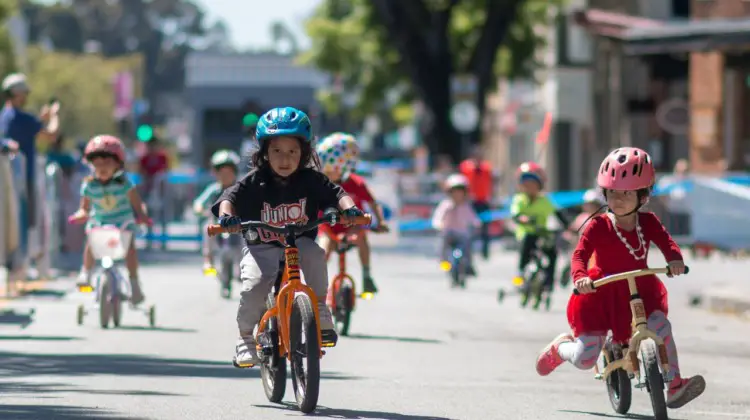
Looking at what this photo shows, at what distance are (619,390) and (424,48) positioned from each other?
32.8 m

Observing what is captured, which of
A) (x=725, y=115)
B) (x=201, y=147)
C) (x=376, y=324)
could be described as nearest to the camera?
(x=376, y=324)

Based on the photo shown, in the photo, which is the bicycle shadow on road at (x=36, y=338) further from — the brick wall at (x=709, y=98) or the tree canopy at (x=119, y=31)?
the tree canopy at (x=119, y=31)

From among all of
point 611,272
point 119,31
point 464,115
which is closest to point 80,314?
point 611,272

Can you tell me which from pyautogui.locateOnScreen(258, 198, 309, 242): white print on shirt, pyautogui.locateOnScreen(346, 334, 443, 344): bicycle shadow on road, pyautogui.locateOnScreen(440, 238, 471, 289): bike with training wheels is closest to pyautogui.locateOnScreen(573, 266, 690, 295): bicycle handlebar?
pyautogui.locateOnScreen(258, 198, 309, 242): white print on shirt

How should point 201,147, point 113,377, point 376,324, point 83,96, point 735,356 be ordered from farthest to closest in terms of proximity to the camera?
point 83,96 < point 201,147 < point 376,324 < point 735,356 < point 113,377

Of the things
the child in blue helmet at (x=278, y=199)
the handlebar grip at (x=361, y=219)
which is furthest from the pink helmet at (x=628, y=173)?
the child in blue helmet at (x=278, y=199)

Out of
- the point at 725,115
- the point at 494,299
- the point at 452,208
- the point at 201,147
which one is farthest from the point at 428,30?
Result: the point at 201,147

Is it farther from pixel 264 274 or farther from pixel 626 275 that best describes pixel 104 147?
pixel 626 275

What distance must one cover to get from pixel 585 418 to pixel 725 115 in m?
31.0

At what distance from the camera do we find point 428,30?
43.8m

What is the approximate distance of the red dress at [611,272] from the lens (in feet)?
35.4

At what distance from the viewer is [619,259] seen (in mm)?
10820

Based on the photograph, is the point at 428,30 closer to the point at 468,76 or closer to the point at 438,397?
the point at 468,76

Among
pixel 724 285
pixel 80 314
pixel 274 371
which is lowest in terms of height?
pixel 724 285
